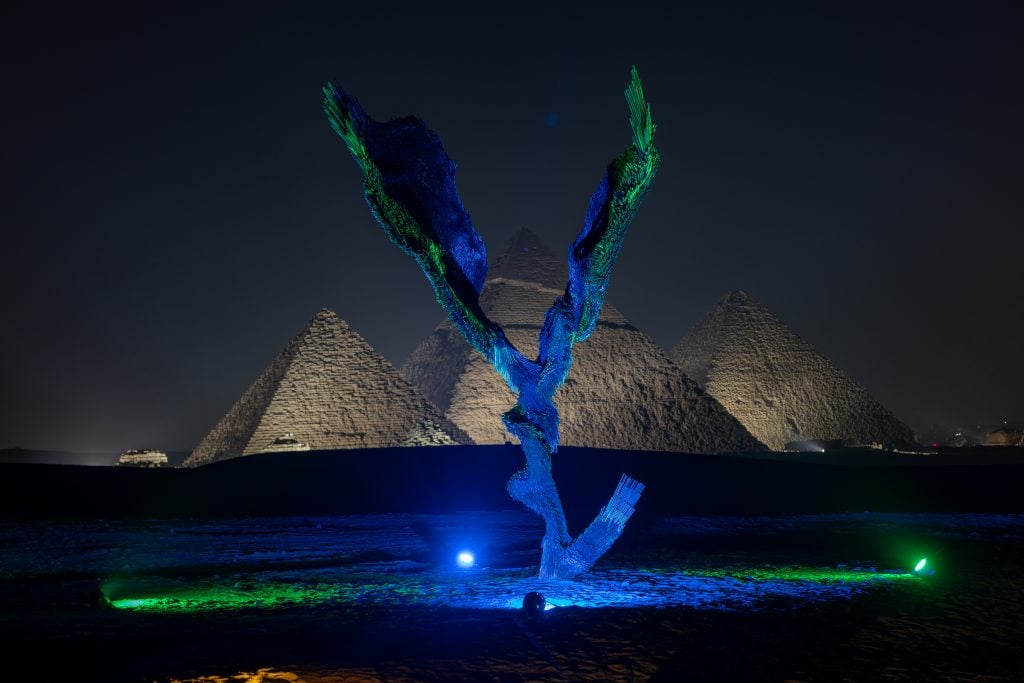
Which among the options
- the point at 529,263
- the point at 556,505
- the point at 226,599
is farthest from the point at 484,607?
the point at 529,263

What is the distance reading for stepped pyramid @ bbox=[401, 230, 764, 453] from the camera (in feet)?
118

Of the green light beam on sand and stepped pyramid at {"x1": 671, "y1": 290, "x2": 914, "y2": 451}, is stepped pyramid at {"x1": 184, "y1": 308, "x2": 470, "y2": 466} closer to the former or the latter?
stepped pyramid at {"x1": 671, "y1": 290, "x2": 914, "y2": 451}

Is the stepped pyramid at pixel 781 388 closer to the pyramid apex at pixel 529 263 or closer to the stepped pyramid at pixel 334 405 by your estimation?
the pyramid apex at pixel 529 263

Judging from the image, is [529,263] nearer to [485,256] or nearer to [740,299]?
[740,299]

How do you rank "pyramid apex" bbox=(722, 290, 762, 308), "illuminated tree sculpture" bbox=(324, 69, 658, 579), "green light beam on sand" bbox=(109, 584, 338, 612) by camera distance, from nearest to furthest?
"illuminated tree sculpture" bbox=(324, 69, 658, 579) < "green light beam on sand" bbox=(109, 584, 338, 612) < "pyramid apex" bbox=(722, 290, 762, 308)

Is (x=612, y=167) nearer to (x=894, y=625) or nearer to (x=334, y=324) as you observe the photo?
(x=894, y=625)

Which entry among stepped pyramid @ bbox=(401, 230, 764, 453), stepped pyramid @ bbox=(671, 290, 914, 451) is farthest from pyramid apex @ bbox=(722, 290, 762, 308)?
stepped pyramid @ bbox=(401, 230, 764, 453)

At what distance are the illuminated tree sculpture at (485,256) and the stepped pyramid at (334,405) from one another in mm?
23269

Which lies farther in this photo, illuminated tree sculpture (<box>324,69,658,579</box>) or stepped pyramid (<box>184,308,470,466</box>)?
stepped pyramid (<box>184,308,470,466</box>)

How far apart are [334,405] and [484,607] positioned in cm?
2599

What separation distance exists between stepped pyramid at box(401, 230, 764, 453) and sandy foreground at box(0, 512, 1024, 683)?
24746 mm

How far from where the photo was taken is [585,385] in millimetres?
39594

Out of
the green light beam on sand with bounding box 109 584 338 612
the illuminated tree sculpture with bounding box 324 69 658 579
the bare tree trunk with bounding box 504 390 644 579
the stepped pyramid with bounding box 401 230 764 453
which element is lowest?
the green light beam on sand with bounding box 109 584 338 612

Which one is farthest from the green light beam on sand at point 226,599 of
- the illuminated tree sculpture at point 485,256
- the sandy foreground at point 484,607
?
the illuminated tree sculpture at point 485,256
